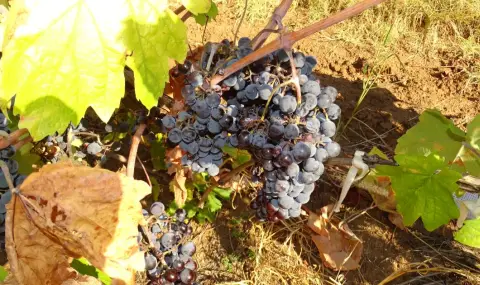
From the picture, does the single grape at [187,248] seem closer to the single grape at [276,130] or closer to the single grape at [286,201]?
the single grape at [286,201]

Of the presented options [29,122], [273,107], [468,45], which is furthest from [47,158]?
[468,45]

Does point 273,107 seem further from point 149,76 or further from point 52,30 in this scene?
point 52,30

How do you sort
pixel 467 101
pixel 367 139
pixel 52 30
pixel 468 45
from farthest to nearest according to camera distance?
1. pixel 468 45
2. pixel 467 101
3. pixel 367 139
4. pixel 52 30

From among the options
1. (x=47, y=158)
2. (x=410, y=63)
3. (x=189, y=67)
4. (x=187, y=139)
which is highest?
(x=189, y=67)

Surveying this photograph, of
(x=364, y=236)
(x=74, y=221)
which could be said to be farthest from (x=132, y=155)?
(x=364, y=236)

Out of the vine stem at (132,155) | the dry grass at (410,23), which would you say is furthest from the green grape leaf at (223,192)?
the dry grass at (410,23)

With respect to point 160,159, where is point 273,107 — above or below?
above

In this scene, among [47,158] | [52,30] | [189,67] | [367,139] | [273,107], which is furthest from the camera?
[367,139]

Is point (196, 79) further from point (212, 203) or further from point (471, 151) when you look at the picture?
point (471, 151)
